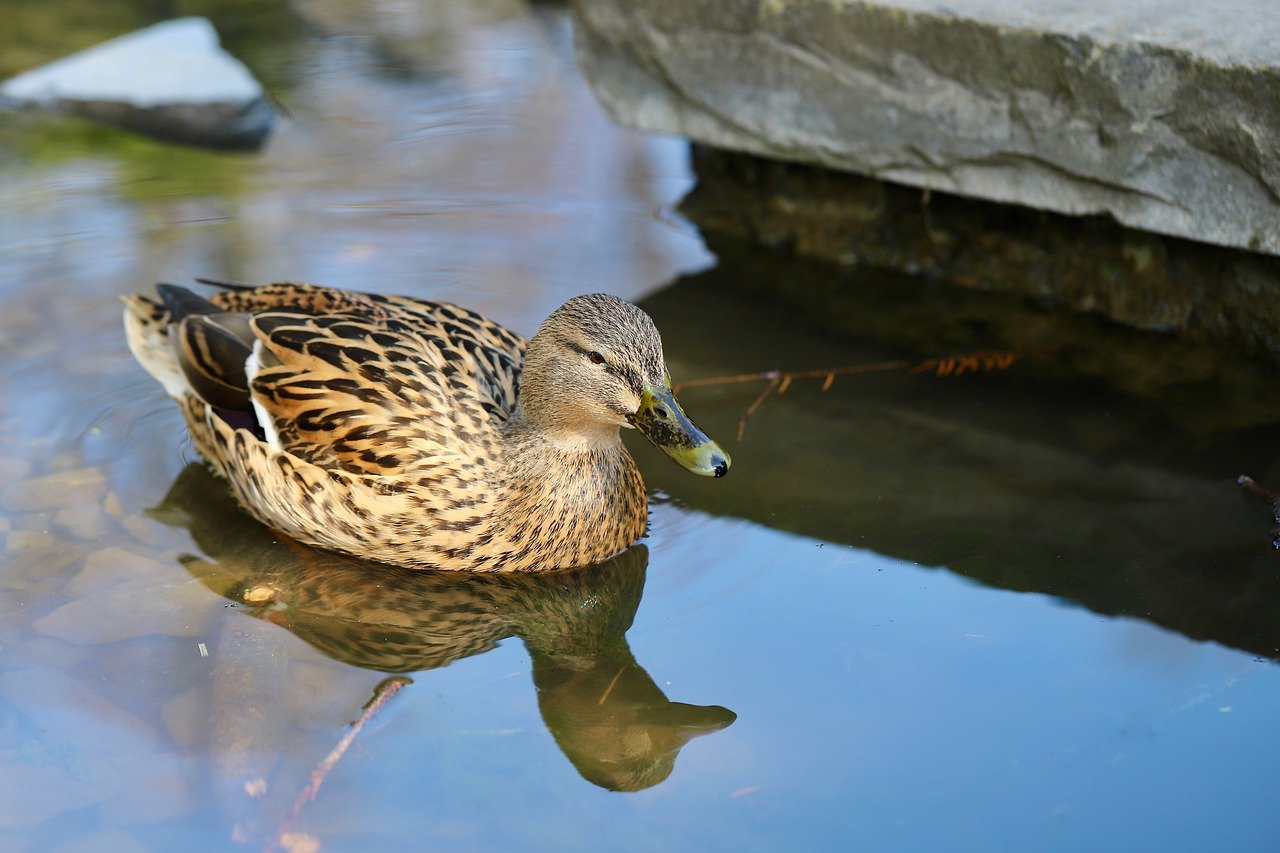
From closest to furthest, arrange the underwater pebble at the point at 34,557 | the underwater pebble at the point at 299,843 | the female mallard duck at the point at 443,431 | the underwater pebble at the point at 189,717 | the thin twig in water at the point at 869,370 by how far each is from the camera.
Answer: the underwater pebble at the point at 299,843 < the underwater pebble at the point at 189,717 < the female mallard duck at the point at 443,431 < the underwater pebble at the point at 34,557 < the thin twig in water at the point at 869,370

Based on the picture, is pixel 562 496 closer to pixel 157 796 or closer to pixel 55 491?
pixel 157 796

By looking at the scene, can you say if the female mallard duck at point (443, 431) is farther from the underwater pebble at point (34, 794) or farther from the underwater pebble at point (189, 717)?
the underwater pebble at point (34, 794)

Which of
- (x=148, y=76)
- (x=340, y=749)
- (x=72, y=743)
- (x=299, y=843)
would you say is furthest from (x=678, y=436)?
(x=148, y=76)

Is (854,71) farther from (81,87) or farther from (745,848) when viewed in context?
(81,87)

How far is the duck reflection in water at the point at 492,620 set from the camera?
340cm

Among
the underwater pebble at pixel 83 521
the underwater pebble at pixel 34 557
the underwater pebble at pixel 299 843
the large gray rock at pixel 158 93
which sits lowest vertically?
the underwater pebble at pixel 34 557

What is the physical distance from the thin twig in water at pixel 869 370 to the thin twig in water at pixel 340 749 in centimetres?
180

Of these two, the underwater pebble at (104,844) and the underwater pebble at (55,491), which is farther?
the underwater pebble at (55,491)

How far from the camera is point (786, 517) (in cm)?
425

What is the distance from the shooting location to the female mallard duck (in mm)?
3855

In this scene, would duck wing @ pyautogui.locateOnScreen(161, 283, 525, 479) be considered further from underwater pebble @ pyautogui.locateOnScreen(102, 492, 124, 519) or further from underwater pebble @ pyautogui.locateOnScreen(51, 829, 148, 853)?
underwater pebble @ pyautogui.locateOnScreen(51, 829, 148, 853)

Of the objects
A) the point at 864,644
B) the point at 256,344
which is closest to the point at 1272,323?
the point at 864,644

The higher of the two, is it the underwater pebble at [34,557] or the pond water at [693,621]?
the pond water at [693,621]

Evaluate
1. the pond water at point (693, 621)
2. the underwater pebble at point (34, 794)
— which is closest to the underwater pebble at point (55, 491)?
the pond water at point (693, 621)
